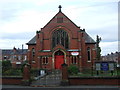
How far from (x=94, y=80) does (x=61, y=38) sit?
18.1 metres

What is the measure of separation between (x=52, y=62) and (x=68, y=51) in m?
3.63

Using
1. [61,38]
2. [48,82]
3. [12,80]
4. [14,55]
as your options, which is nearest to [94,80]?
[48,82]

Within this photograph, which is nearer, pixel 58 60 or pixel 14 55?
pixel 58 60

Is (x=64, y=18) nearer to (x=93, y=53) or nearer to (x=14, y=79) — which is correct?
(x=93, y=53)

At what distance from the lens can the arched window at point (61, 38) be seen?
1384 inches

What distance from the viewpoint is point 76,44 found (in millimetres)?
34812

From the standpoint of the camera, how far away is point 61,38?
3519 cm

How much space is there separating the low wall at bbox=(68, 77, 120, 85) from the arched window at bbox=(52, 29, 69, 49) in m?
17.1

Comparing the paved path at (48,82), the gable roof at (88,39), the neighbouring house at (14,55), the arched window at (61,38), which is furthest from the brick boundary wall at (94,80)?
the neighbouring house at (14,55)

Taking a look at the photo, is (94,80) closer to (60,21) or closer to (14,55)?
(60,21)

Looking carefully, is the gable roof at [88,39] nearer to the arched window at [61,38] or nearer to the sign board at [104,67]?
the arched window at [61,38]

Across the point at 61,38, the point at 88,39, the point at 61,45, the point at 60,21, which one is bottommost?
the point at 61,45

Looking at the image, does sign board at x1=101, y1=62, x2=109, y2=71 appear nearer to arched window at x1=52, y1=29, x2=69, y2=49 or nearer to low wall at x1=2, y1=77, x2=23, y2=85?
low wall at x1=2, y1=77, x2=23, y2=85

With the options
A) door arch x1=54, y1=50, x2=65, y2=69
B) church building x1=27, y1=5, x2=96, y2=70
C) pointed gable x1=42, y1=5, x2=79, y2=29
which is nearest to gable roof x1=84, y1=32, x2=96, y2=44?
church building x1=27, y1=5, x2=96, y2=70
